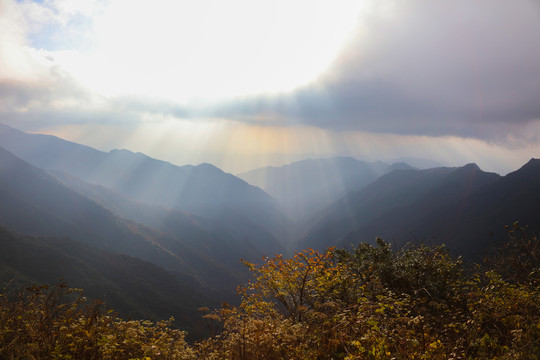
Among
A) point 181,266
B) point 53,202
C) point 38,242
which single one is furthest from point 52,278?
point 53,202

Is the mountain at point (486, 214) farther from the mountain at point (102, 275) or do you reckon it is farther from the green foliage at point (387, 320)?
the green foliage at point (387, 320)

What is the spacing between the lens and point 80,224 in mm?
139750

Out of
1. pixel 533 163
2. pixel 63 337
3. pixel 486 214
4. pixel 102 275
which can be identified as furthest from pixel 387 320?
pixel 533 163

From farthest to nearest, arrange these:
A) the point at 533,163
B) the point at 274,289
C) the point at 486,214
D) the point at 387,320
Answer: the point at 533,163 → the point at 486,214 → the point at 274,289 → the point at 387,320

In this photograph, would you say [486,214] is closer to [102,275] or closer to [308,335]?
[102,275]

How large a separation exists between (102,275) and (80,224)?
217 feet

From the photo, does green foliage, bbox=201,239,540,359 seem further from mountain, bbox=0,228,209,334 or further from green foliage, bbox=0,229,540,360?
mountain, bbox=0,228,209,334

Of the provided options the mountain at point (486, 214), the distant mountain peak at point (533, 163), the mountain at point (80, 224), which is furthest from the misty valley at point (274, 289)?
the distant mountain peak at point (533, 163)

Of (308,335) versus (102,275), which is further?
(102,275)

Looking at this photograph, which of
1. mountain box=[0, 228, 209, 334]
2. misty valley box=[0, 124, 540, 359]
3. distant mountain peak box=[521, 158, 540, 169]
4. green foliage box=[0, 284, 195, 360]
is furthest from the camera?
distant mountain peak box=[521, 158, 540, 169]

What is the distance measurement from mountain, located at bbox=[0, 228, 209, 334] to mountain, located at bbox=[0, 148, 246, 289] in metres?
32.0

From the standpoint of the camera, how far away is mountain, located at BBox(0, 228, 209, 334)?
240 ft

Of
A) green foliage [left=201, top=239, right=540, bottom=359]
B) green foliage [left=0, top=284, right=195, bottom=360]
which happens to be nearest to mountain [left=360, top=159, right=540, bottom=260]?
green foliage [left=201, top=239, right=540, bottom=359]

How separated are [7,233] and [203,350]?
346ft
